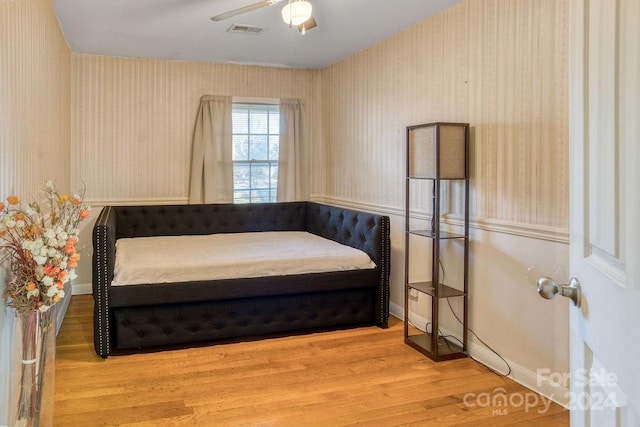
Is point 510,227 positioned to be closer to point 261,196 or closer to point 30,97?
point 30,97

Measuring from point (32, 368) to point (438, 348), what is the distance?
7.81ft

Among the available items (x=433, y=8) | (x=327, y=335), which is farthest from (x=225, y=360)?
(x=433, y=8)

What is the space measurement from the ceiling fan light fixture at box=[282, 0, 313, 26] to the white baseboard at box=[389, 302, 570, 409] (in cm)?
229

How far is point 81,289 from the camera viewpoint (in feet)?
16.6

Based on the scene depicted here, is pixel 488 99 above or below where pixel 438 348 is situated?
above

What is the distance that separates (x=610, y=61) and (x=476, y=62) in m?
2.63

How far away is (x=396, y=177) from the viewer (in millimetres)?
4266

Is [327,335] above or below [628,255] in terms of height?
below

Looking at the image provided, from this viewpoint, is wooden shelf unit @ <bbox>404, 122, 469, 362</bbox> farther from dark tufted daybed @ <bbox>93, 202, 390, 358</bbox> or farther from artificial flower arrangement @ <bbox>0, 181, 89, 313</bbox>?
artificial flower arrangement @ <bbox>0, 181, 89, 313</bbox>

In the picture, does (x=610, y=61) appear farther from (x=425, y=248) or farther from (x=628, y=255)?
(x=425, y=248)

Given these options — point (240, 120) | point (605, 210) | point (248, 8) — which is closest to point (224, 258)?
point (248, 8)

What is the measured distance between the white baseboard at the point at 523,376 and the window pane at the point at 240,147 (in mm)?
2956

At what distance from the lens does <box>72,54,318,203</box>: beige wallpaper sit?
500cm

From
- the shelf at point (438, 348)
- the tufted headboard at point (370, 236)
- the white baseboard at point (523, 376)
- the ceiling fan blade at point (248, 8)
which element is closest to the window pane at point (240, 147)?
the tufted headboard at point (370, 236)
